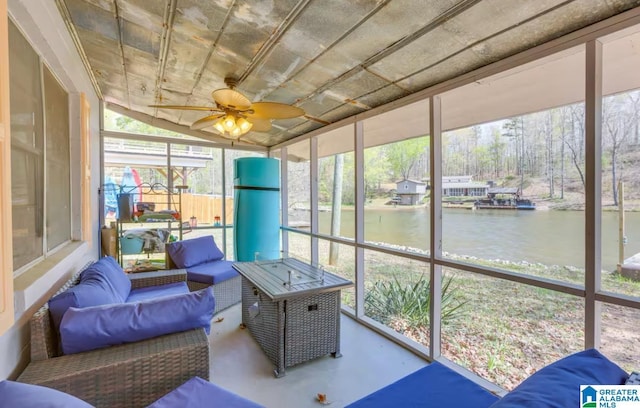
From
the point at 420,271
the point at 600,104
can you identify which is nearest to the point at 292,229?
the point at 420,271

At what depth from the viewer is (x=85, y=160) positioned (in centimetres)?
277

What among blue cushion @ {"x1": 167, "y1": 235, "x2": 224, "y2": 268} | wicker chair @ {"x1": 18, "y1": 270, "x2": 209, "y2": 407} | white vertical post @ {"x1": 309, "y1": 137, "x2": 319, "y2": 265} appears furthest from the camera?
white vertical post @ {"x1": 309, "y1": 137, "x2": 319, "y2": 265}

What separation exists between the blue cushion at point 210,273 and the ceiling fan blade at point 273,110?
1.83 m

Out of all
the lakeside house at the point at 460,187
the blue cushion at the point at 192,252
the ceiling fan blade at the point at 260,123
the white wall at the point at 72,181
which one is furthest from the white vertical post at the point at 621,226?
the blue cushion at the point at 192,252

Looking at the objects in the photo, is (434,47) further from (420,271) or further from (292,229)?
(292,229)

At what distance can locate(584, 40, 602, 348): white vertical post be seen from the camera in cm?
160

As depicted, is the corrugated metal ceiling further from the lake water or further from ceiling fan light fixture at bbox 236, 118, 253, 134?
the lake water

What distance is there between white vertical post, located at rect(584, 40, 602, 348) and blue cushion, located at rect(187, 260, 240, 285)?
3.14 m

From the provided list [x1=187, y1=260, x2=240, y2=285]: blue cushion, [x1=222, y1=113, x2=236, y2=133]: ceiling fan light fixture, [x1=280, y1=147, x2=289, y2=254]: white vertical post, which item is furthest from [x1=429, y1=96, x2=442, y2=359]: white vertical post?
[x1=280, y1=147, x2=289, y2=254]: white vertical post

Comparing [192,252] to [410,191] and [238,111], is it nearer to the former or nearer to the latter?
[238,111]

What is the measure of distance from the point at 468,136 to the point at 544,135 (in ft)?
2.10

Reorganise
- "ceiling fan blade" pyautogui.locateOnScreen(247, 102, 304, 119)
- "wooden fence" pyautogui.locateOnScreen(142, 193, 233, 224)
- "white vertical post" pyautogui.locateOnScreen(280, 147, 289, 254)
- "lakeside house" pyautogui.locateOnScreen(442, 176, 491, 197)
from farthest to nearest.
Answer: "white vertical post" pyautogui.locateOnScreen(280, 147, 289, 254), "wooden fence" pyautogui.locateOnScreen(142, 193, 233, 224), "lakeside house" pyautogui.locateOnScreen(442, 176, 491, 197), "ceiling fan blade" pyautogui.locateOnScreen(247, 102, 304, 119)

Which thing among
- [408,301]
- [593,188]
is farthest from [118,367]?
[408,301]

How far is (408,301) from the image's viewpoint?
3.44 m
